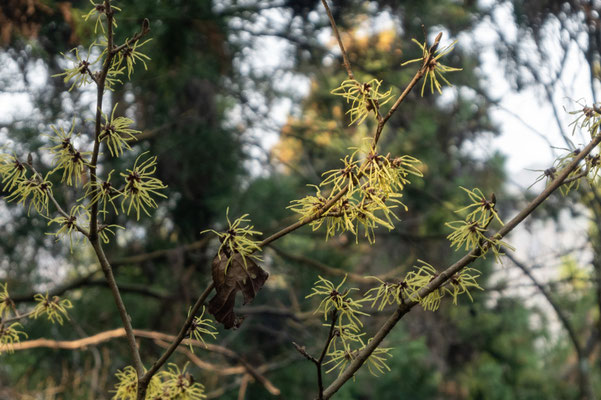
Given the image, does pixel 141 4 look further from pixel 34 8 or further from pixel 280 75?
pixel 280 75

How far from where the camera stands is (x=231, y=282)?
860 mm

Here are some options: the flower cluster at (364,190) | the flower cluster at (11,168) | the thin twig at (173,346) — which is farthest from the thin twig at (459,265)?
the flower cluster at (11,168)

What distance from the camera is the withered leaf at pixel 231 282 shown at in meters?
0.86

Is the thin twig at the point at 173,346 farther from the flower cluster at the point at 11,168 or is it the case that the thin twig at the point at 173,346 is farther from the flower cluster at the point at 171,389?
the flower cluster at the point at 11,168

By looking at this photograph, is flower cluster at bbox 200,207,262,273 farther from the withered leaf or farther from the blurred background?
the blurred background

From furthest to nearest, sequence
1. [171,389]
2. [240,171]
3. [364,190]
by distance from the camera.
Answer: [240,171] < [171,389] < [364,190]

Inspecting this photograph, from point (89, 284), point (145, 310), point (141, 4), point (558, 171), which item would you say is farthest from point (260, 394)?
point (558, 171)

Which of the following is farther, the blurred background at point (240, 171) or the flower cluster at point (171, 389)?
the blurred background at point (240, 171)

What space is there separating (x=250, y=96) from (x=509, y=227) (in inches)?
183

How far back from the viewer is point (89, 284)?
3.49 m

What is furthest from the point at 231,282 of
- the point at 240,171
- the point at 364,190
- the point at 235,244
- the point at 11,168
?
the point at 240,171

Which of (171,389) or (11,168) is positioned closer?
(11,168)

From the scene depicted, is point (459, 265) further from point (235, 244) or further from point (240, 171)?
point (240, 171)

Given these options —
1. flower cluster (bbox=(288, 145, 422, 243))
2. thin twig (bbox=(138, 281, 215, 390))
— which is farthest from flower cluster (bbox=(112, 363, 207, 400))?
flower cluster (bbox=(288, 145, 422, 243))
